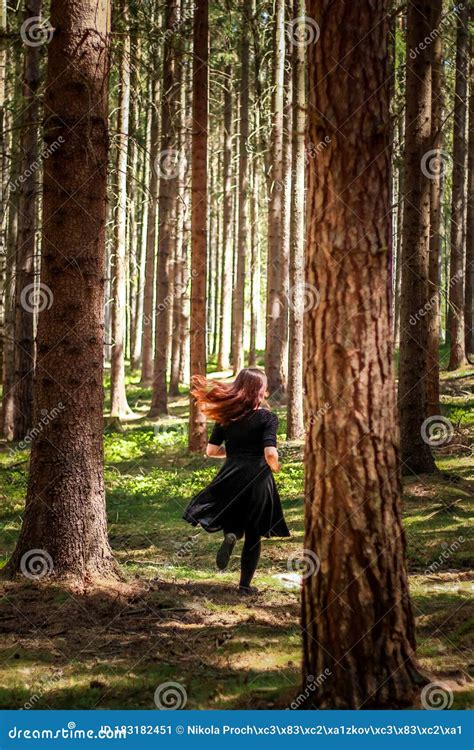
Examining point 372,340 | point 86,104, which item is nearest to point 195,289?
point 86,104

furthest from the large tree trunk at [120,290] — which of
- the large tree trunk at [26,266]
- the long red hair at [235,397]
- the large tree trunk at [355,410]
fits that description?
the large tree trunk at [355,410]

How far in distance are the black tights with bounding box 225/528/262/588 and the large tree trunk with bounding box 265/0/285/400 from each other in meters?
11.8

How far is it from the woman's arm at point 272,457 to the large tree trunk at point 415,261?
4.55 meters

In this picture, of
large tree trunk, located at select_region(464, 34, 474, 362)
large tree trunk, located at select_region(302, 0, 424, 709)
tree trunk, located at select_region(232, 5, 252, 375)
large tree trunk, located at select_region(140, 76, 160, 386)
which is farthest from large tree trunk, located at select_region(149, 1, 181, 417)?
large tree trunk, located at select_region(302, 0, 424, 709)

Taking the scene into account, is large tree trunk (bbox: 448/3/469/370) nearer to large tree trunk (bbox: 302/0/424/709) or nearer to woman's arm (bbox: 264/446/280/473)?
woman's arm (bbox: 264/446/280/473)

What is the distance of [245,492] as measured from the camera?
22.1ft

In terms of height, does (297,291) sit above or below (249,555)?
above

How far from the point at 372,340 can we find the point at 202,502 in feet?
10.2

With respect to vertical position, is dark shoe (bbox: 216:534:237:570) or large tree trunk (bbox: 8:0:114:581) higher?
large tree trunk (bbox: 8:0:114:581)

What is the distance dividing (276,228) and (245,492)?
1323cm

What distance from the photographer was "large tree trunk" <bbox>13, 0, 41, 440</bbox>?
573 inches

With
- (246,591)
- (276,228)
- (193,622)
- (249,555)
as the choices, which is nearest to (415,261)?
(249,555)

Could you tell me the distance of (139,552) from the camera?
9031mm

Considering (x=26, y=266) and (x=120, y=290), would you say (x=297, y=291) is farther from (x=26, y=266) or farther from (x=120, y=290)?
(x=120, y=290)
